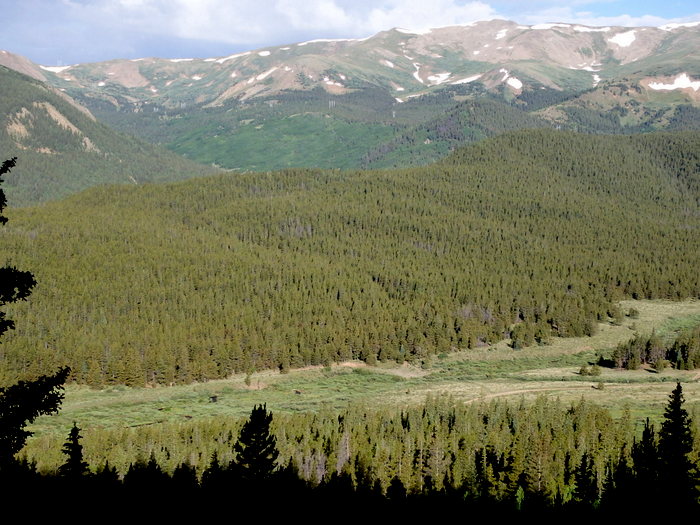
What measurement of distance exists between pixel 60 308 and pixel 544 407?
113243 millimetres

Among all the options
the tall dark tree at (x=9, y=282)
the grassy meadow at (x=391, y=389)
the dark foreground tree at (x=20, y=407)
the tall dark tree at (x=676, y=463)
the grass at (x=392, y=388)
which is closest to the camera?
the dark foreground tree at (x=20, y=407)

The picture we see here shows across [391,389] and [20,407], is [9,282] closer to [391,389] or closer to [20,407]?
[20,407]

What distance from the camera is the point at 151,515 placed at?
61125 millimetres

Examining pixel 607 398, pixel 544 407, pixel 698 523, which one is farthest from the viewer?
pixel 607 398

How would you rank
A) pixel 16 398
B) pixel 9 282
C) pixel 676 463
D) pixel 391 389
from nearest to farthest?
1. pixel 9 282
2. pixel 16 398
3. pixel 676 463
4. pixel 391 389

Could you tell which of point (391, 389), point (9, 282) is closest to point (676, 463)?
point (9, 282)

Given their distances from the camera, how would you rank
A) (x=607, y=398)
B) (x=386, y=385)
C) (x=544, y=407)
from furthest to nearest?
1. (x=386, y=385)
2. (x=607, y=398)
3. (x=544, y=407)

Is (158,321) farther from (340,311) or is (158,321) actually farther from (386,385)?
(386,385)

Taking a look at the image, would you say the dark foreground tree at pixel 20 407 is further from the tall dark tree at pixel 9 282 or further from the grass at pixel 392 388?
the grass at pixel 392 388

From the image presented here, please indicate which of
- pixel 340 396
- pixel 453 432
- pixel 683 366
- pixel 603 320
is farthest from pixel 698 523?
pixel 603 320

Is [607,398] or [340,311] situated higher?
[340,311]

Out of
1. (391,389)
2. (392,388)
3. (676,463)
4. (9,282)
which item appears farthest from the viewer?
(392,388)

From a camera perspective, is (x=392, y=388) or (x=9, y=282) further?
(x=392, y=388)

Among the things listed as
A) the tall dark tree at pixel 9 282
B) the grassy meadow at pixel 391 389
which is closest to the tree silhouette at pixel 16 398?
the tall dark tree at pixel 9 282
